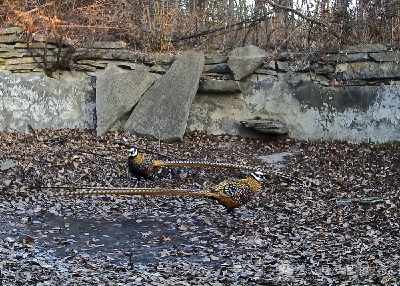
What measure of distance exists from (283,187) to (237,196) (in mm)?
1763

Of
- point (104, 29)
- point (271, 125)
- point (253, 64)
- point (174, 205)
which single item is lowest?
point (174, 205)

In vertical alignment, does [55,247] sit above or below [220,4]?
below

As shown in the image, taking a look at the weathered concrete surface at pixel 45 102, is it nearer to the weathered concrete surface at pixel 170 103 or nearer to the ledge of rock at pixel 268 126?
the weathered concrete surface at pixel 170 103

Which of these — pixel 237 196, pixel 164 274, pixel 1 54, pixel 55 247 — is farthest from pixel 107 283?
pixel 1 54

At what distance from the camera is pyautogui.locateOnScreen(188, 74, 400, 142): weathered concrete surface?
28.4ft

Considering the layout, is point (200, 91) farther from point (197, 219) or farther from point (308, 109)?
point (197, 219)

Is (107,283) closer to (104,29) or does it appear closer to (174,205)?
(174,205)

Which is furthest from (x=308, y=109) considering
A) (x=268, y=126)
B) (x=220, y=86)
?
(x=220, y=86)

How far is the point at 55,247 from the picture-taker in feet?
15.1

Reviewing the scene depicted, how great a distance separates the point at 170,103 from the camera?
8.89 metres

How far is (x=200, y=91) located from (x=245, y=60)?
958mm

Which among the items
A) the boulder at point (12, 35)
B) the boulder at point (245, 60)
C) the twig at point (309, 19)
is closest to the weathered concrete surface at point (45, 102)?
the boulder at point (12, 35)

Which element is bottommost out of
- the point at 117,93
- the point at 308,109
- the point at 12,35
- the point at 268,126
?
the point at 268,126

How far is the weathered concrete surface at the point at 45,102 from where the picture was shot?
886cm
